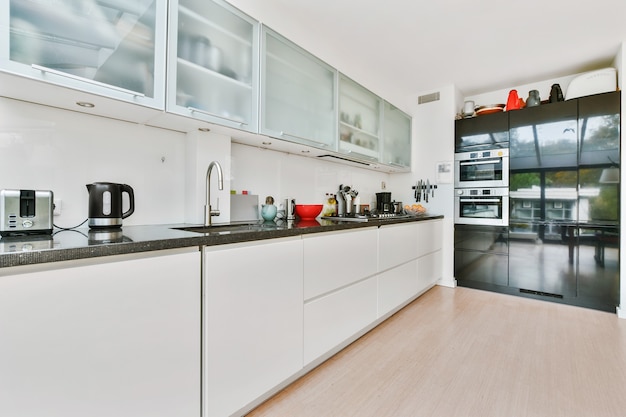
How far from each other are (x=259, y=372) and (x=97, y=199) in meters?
1.12

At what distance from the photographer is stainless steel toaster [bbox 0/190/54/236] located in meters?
1.08

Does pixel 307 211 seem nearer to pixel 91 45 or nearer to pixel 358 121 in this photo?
pixel 358 121

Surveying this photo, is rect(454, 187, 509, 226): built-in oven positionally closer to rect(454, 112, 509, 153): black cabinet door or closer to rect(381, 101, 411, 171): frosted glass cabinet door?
rect(454, 112, 509, 153): black cabinet door

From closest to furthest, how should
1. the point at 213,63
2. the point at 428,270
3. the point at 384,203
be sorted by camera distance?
the point at 213,63
the point at 428,270
the point at 384,203

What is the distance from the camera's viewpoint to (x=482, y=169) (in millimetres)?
3443

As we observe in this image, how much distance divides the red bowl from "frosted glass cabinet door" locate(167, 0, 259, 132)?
2.52 feet

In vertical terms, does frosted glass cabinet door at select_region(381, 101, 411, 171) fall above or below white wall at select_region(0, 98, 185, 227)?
above

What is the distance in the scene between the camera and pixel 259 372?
1385mm

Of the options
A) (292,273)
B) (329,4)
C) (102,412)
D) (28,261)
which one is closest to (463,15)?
(329,4)

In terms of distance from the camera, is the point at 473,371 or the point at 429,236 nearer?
the point at 473,371

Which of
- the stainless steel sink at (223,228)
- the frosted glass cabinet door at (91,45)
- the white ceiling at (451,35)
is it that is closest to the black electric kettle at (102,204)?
the stainless steel sink at (223,228)

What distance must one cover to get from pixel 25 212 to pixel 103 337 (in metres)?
0.64

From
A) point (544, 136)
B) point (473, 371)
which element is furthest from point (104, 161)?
point (544, 136)

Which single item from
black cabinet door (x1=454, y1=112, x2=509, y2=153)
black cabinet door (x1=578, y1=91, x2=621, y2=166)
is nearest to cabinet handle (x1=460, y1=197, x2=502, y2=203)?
black cabinet door (x1=454, y1=112, x2=509, y2=153)
